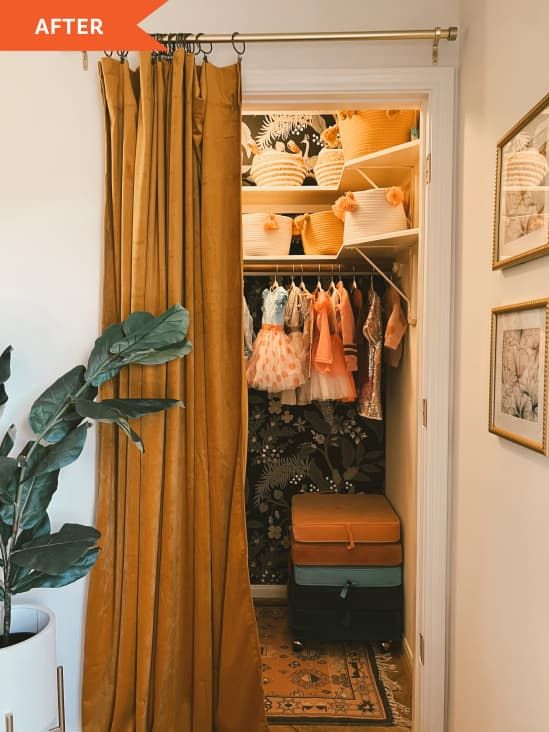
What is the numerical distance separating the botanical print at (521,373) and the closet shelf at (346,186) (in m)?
1.15

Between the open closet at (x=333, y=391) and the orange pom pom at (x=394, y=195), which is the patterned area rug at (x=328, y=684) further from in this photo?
the orange pom pom at (x=394, y=195)

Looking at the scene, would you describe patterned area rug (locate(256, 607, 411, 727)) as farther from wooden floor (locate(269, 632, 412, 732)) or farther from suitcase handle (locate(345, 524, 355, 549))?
suitcase handle (locate(345, 524, 355, 549))

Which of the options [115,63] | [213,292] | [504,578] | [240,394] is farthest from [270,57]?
[504,578]

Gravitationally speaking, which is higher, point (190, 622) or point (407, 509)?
point (407, 509)

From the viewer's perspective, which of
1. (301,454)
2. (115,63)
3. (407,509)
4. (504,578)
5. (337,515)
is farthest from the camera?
(301,454)

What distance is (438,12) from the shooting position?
1900mm

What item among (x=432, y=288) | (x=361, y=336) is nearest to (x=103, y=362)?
(x=432, y=288)

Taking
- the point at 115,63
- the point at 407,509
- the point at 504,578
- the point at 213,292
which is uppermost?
the point at 115,63

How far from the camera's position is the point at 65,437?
174cm

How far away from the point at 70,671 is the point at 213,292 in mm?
1328

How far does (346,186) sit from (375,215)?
0.39 metres

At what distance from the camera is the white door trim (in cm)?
190

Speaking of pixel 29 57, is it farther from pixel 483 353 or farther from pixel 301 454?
pixel 301 454

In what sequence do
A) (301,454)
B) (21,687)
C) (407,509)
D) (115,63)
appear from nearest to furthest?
(21,687) → (115,63) → (407,509) → (301,454)
